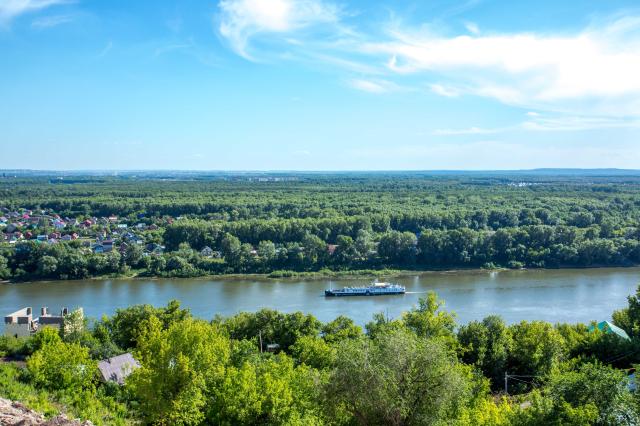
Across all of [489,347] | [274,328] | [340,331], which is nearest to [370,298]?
[274,328]

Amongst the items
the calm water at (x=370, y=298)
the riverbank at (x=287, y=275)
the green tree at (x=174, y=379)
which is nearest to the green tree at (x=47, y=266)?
the riverbank at (x=287, y=275)

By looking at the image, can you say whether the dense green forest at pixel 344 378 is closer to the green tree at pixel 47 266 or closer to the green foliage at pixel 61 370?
the green foliage at pixel 61 370

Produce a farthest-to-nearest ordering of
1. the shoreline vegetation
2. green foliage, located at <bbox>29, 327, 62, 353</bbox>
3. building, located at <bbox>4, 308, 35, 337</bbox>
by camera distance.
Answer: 1. the shoreline vegetation
2. building, located at <bbox>4, 308, 35, 337</bbox>
3. green foliage, located at <bbox>29, 327, 62, 353</bbox>

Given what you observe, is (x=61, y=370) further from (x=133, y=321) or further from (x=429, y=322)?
(x=429, y=322)

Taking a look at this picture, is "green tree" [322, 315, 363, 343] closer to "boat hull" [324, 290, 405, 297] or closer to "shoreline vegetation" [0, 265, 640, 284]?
"boat hull" [324, 290, 405, 297]

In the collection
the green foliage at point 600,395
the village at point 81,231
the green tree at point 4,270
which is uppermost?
the green foliage at point 600,395

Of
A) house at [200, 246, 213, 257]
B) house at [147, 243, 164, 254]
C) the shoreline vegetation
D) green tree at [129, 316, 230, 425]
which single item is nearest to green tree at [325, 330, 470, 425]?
green tree at [129, 316, 230, 425]
